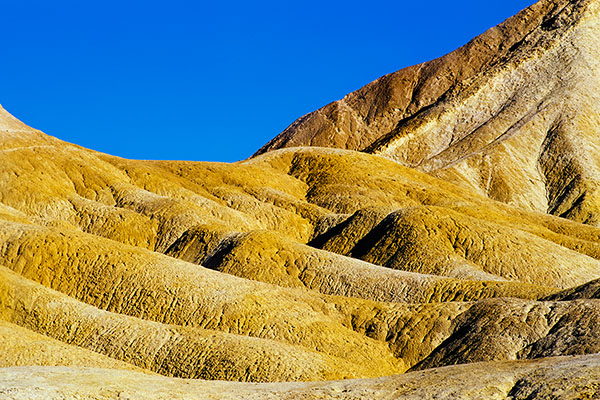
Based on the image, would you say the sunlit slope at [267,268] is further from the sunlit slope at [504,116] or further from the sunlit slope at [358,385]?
the sunlit slope at [504,116]

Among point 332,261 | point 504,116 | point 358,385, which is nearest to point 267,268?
point 332,261

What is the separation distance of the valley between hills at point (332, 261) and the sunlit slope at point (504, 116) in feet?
1.03

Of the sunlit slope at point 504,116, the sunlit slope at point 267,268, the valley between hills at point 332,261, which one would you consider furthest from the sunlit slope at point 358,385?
the sunlit slope at point 504,116

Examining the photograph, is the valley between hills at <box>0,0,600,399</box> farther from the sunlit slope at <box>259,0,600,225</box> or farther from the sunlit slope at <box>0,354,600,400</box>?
the sunlit slope at <box>259,0,600,225</box>

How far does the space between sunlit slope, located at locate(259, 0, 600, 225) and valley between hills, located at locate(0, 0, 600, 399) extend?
31 cm

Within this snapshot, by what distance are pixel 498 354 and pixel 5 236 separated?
27752 mm

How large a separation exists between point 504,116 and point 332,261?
6700 centimetres

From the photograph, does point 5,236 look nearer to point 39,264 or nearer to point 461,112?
point 39,264

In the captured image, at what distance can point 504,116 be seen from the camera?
120688 millimetres

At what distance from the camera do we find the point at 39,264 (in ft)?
174

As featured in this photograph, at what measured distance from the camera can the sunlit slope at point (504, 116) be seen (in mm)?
108500

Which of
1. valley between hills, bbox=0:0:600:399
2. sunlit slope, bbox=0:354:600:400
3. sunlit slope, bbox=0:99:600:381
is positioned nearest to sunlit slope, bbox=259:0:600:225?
valley between hills, bbox=0:0:600:399

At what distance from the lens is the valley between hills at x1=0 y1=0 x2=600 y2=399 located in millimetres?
33750

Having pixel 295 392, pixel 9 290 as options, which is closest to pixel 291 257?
pixel 9 290
